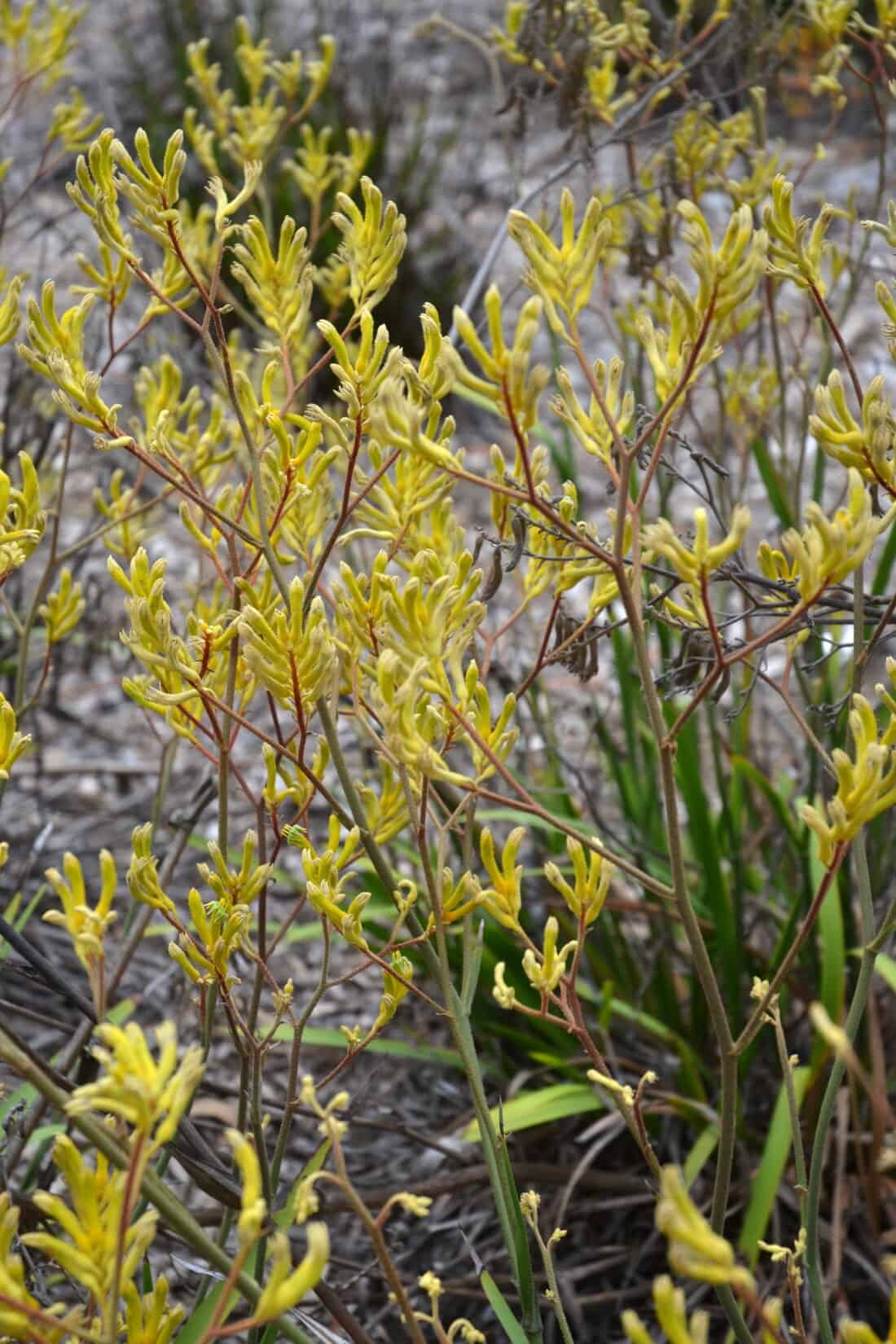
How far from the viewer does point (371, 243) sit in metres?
0.90

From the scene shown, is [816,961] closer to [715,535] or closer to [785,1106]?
[785,1106]

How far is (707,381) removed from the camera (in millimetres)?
3504

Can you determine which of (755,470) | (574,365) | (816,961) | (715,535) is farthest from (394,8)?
(816,961)

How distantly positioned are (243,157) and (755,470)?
236 centimetres

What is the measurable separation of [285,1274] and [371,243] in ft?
2.11

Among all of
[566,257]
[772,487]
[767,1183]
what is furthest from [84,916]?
[772,487]

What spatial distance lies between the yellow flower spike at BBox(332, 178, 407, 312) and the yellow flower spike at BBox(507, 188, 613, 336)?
0.53 ft

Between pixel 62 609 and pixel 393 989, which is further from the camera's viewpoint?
pixel 62 609

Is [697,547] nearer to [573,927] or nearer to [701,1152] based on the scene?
[701,1152]

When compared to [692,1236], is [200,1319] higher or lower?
lower

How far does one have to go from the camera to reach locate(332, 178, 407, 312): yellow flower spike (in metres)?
0.88

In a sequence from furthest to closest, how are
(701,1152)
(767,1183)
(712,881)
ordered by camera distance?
(712,881) < (701,1152) < (767,1183)

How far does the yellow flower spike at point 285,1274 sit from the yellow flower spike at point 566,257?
0.48 metres

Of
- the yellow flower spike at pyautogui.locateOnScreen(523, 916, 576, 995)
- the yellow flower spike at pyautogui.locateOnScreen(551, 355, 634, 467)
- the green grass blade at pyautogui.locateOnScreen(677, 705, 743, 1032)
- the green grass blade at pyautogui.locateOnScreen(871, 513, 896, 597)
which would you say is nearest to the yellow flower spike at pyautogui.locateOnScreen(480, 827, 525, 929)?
the yellow flower spike at pyautogui.locateOnScreen(523, 916, 576, 995)
